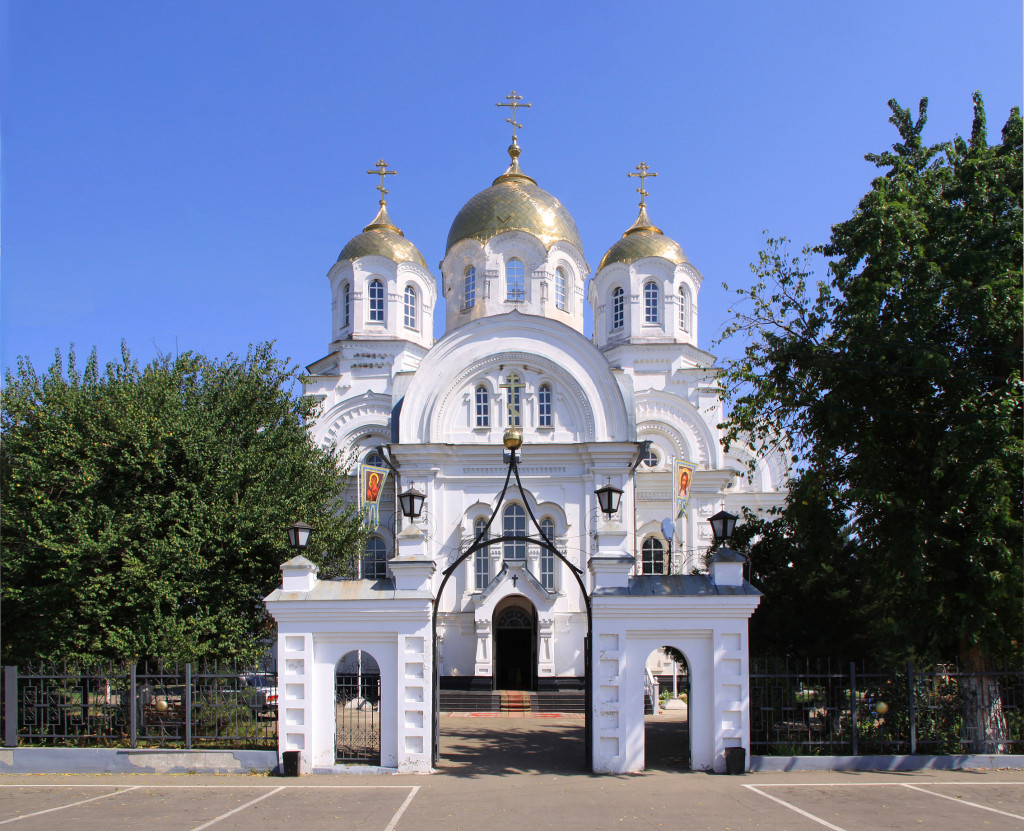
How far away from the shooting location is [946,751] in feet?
45.1

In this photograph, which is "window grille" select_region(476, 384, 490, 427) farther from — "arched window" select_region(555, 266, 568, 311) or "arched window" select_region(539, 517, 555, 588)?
"arched window" select_region(555, 266, 568, 311)

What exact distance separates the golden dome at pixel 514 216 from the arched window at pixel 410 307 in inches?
73.2

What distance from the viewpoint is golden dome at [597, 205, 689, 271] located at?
31.4 m

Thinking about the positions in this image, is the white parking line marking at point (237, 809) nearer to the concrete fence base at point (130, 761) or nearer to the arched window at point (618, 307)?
the concrete fence base at point (130, 761)

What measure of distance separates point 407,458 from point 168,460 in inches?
329

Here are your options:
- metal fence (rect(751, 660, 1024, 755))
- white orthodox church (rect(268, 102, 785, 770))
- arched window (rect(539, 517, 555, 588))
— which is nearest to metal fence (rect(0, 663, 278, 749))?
white orthodox church (rect(268, 102, 785, 770))

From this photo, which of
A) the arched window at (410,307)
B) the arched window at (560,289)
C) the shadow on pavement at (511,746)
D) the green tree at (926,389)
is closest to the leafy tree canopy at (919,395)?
the green tree at (926,389)

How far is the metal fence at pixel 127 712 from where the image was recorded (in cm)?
1406

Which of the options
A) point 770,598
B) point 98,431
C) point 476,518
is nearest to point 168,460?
point 98,431

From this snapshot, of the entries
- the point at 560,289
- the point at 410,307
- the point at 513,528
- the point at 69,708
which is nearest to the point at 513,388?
the point at 513,528

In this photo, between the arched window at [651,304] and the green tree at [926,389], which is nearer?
the green tree at [926,389]

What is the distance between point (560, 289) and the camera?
30.6m

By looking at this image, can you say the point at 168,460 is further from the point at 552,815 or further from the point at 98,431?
the point at 552,815

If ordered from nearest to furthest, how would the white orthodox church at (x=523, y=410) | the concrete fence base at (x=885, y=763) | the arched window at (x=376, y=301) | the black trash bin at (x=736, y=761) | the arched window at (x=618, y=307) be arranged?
the black trash bin at (x=736, y=761) → the concrete fence base at (x=885, y=763) → the white orthodox church at (x=523, y=410) → the arched window at (x=376, y=301) → the arched window at (x=618, y=307)
